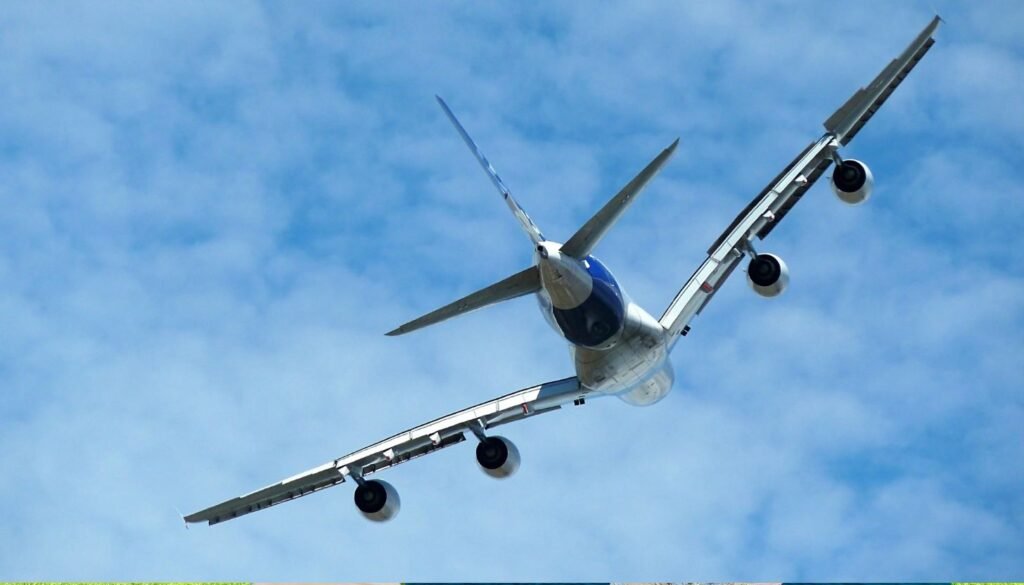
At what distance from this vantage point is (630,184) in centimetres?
5197

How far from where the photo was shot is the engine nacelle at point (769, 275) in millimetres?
58406

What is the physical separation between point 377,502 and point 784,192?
1980 centimetres

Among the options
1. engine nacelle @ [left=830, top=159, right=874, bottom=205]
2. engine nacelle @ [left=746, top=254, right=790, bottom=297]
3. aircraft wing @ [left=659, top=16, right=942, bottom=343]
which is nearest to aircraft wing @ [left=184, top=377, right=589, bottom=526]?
aircraft wing @ [left=659, top=16, right=942, bottom=343]

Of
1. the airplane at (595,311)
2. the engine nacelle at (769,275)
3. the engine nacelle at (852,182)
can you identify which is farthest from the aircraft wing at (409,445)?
the engine nacelle at (852,182)

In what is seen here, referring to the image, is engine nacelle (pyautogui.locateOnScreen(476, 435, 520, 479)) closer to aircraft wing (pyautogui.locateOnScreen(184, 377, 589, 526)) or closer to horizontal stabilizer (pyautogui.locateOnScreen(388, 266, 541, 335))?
aircraft wing (pyautogui.locateOnScreen(184, 377, 589, 526))

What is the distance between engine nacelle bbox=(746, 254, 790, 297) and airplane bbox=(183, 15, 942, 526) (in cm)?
4

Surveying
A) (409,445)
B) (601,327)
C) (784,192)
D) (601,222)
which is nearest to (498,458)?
(409,445)

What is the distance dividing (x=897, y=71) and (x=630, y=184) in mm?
15298

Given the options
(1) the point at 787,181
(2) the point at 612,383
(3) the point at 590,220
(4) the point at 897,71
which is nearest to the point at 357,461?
(2) the point at 612,383

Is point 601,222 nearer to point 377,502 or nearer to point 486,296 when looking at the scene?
point 486,296

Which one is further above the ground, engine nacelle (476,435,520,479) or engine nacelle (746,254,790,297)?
engine nacelle (746,254,790,297)

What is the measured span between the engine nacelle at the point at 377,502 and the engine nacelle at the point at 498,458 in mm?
4077

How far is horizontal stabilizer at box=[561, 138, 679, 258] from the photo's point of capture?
171 ft

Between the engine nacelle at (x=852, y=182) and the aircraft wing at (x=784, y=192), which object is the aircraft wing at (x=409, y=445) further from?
the engine nacelle at (x=852, y=182)
